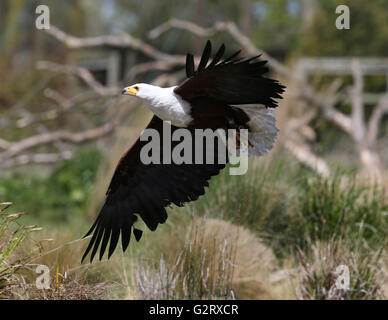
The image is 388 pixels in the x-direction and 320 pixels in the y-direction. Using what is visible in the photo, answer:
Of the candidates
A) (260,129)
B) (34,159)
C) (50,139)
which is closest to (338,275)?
(260,129)

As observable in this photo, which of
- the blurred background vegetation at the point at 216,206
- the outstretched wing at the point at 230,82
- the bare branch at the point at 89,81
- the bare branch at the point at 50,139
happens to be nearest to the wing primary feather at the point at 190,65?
the outstretched wing at the point at 230,82

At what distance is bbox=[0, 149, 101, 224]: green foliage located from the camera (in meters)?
8.37

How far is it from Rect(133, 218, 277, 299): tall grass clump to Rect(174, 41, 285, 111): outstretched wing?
0.96 meters

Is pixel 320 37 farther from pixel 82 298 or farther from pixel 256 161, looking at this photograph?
pixel 82 298

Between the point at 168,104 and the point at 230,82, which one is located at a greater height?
the point at 230,82

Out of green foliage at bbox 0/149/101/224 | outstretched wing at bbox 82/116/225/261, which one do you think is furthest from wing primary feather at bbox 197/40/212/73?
green foliage at bbox 0/149/101/224

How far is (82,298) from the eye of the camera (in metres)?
3.32

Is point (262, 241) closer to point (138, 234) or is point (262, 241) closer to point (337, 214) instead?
point (337, 214)

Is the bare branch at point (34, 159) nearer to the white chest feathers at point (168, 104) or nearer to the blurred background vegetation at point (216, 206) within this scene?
the blurred background vegetation at point (216, 206)

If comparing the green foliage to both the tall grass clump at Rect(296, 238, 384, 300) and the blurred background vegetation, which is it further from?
the tall grass clump at Rect(296, 238, 384, 300)

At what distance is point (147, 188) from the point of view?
13.6 feet

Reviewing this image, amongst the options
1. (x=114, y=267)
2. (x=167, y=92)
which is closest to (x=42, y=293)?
(x=114, y=267)

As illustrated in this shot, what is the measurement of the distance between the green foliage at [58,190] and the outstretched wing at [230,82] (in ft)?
15.8

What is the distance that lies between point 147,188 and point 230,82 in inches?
47.1
